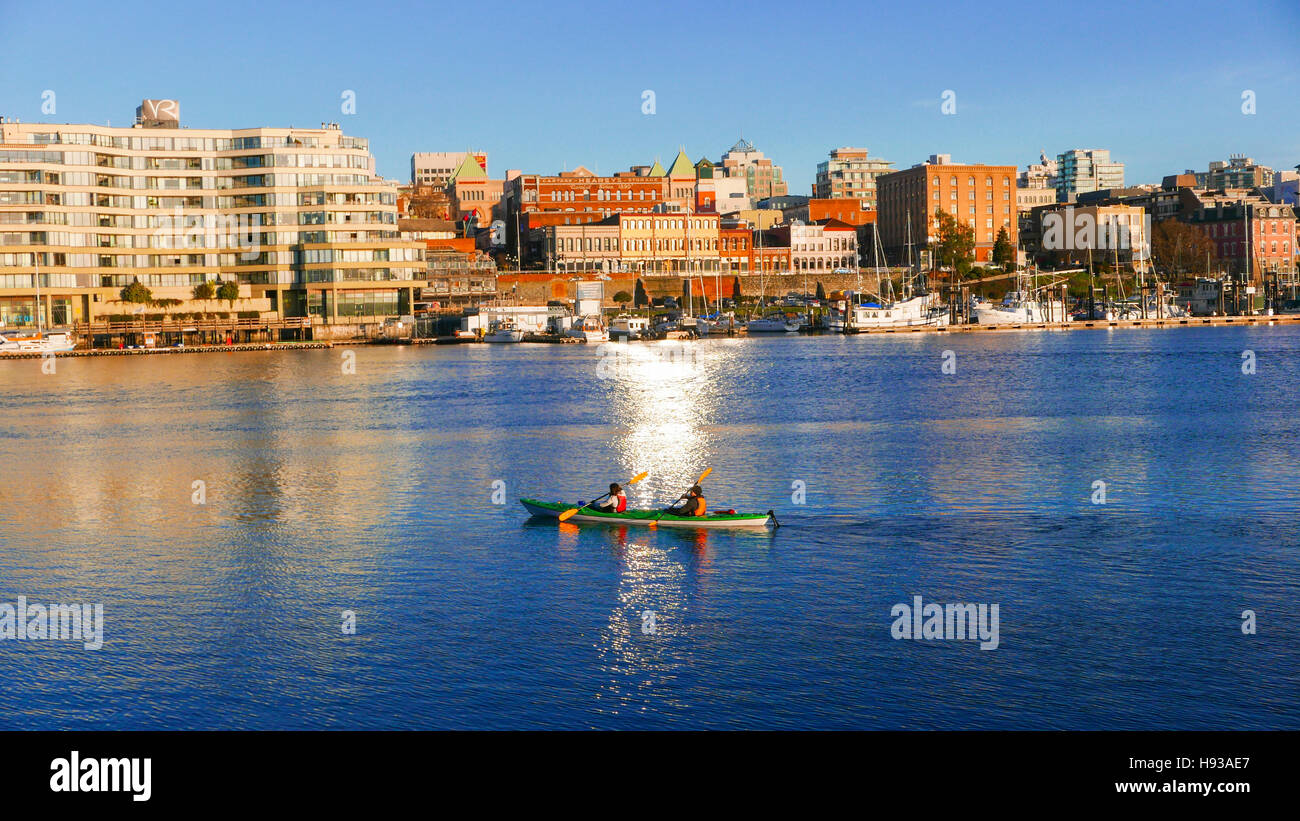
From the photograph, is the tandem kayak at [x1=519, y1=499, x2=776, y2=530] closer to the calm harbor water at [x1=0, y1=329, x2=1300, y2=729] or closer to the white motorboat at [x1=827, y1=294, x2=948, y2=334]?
the calm harbor water at [x1=0, y1=329, x2=1300, y2=729]

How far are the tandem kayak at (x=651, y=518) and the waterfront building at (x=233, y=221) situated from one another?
434ft

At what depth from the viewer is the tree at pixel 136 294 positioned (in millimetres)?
163125

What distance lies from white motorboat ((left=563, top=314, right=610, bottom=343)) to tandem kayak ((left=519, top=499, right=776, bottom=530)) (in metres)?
145

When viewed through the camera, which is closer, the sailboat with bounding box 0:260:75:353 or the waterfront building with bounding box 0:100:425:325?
the sailboat with bounding box 0:260:75:353

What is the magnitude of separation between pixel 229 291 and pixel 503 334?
1634 inches

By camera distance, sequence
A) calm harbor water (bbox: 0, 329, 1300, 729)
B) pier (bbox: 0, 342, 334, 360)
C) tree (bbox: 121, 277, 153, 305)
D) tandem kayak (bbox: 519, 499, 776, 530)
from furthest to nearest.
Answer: tree (bbox: 121, 277, 153, 305), pier (bbox: 0, 342, 334, 360), tandem kayak (bbox: 519, 499, 776, 530), calm harbor water (bbox: 0, 329, 1300, 729)

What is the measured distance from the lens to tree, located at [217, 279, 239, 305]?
165625mm

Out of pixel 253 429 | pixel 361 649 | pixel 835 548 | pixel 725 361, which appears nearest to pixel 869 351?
pixel 725 361

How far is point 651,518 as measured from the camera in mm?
40469

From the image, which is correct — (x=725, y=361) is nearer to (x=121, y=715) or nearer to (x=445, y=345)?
(x=445, y=345)

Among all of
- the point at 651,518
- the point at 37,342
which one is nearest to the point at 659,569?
the point at 651,518

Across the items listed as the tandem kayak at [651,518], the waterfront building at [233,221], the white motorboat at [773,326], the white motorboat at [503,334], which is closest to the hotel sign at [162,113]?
the waterfront building at [233,221]

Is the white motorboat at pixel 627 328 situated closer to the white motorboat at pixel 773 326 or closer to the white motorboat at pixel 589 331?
the white motorboat at pixel 589 331

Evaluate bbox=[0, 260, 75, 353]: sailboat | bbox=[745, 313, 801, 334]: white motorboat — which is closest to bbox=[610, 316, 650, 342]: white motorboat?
bbox=[745, 313, 801, 334]: white motorboat
